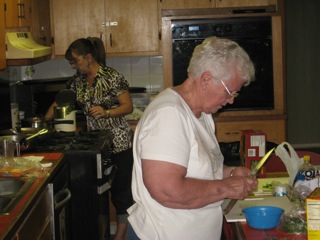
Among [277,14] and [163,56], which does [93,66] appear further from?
[277,14]

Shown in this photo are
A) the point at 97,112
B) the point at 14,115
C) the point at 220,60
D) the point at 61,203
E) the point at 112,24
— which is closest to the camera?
the point at 220,60

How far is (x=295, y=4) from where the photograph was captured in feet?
21.6

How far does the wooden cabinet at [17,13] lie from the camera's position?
3486 millimetres

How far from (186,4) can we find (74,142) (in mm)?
1721

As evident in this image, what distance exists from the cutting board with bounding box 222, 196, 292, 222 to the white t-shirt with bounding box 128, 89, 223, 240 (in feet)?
0.30

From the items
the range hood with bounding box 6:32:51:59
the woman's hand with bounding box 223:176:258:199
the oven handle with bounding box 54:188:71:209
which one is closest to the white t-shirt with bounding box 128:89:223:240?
the woman's hand with bounding box 223:176:258:199

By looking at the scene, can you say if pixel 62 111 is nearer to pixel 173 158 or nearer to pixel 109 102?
pixel 109 102

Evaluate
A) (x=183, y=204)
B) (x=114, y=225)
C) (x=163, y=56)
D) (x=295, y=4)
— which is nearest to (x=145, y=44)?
(x=163, y=56)

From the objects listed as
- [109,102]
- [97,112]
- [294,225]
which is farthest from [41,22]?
[294,225]

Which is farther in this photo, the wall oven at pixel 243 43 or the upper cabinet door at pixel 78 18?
the upper cabinet door at pixel 78 18

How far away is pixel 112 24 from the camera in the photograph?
484cm

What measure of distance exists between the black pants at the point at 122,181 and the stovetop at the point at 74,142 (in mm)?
230

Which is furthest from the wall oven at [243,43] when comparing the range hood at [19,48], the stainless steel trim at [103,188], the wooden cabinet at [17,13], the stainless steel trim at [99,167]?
the stainless steel trim at [99,167]

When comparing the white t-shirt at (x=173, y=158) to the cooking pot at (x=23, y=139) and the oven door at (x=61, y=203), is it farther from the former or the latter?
the cooking pot at (x=23, y=139)
